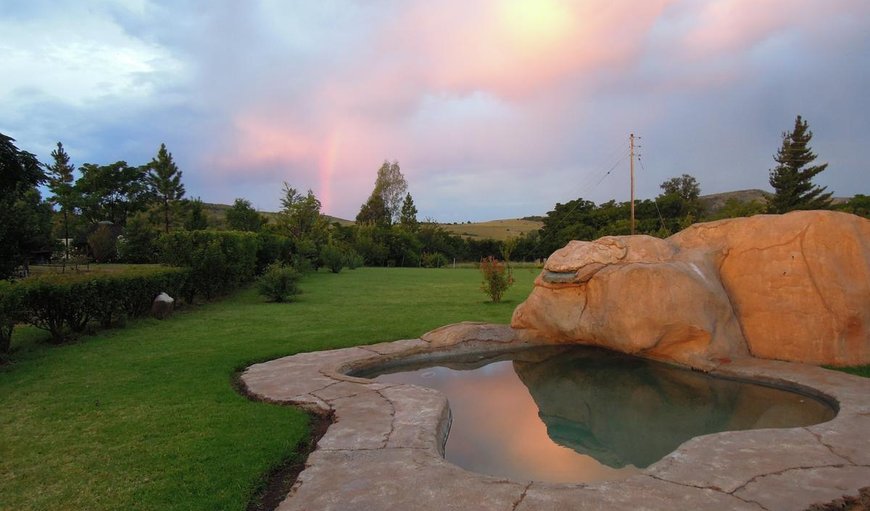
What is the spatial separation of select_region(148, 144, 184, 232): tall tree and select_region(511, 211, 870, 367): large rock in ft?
170

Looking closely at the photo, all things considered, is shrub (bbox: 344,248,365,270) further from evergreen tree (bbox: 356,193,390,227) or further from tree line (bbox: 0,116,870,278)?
evergreen tree (bbox: 356,193,390,227)

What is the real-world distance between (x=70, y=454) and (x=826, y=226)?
9.61m

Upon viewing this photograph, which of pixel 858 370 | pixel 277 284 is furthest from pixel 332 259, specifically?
pixel 858 370

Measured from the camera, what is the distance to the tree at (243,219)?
42750 millimetres

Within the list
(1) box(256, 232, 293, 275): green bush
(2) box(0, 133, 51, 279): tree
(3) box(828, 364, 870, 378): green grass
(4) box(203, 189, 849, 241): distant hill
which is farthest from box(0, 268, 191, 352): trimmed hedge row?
(4) box(203, 189, 849, 241): distant hill

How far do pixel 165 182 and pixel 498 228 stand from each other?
5413 cm

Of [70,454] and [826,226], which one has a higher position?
[826,226]

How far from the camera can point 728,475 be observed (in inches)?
143

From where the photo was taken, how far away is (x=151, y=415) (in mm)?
5254

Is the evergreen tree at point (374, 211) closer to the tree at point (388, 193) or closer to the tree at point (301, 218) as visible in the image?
the tree at point (388, 193)

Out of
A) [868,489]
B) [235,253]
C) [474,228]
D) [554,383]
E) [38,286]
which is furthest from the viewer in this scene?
[474,228]

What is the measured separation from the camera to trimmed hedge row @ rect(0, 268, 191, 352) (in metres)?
8.01

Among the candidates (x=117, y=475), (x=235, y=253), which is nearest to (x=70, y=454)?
(x=117, y=475)

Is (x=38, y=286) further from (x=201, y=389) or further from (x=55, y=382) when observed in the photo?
(x=201, y=389)
